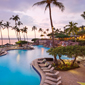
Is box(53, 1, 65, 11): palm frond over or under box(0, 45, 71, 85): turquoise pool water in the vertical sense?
over

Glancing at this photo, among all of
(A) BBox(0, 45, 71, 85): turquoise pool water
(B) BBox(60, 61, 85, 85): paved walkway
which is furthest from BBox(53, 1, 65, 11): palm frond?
(A) BBox(0, 45, 71, 85): turquoise pool water

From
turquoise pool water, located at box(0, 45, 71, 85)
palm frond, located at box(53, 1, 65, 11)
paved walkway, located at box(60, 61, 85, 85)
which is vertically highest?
palm frond, located at box(53, 1, 65, 11)

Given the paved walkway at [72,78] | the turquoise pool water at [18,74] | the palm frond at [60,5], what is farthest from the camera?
the palm frond at [60,5]

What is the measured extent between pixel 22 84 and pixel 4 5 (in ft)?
84.4

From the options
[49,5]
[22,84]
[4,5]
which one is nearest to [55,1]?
[49,5]

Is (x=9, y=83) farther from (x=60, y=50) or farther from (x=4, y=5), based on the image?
(x=4, y=5)

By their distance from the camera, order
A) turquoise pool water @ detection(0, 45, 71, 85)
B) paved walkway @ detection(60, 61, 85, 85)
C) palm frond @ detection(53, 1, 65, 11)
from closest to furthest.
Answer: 1. paved walkway @ detection(60, 61, 85, 85)
2. turquoise pool water @ detection(0, 45, 71, 85)
3. palm frond @ detection(53, 1, 65, 11)

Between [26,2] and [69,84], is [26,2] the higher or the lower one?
the higher one

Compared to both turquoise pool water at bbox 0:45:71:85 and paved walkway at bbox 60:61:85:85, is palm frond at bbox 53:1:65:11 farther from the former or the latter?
turquoise pool water at bbox 0:45:71:85

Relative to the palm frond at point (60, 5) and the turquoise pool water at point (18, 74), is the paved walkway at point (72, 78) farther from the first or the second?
the palm frond at point (60, 5)

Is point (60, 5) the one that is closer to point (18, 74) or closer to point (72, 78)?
point (72, 78)

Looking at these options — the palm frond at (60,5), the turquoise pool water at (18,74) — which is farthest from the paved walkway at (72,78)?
the palm frond at (60,5)

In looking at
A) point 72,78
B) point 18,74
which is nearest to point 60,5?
point 72,78

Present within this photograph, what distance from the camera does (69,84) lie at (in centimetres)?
826
